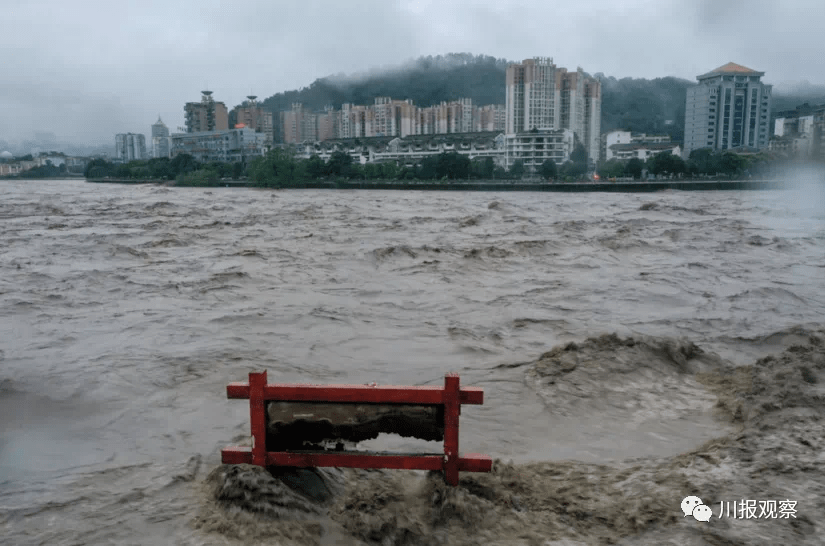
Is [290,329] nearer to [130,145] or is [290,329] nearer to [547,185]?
[547,185]

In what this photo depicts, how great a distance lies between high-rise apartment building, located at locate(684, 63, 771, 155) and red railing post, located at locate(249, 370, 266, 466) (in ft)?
325

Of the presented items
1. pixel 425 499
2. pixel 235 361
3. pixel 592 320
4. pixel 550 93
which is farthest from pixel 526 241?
pixel 550 93

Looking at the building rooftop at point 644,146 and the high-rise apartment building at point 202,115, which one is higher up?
the high-rise apartment building at point 202,115

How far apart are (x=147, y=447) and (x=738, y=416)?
13.5 feet

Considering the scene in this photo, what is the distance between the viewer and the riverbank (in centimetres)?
5119

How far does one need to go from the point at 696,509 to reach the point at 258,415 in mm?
2233

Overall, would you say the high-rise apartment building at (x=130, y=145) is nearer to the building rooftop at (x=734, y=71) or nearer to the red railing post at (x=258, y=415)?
the building rooftop at (x=734, y=71)

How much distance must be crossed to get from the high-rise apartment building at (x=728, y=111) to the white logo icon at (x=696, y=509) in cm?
9815

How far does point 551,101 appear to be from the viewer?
10369cm

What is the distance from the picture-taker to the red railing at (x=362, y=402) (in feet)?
10.7

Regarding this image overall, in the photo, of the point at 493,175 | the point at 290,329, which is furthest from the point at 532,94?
the point at 290,329

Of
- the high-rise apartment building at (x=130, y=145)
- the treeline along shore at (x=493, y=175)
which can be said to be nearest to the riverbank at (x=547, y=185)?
the treeline along shore at (x=493, y=175)

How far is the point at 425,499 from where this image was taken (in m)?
3.46

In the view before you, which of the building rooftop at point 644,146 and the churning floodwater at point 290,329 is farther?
the building rooftop at point 644,146
